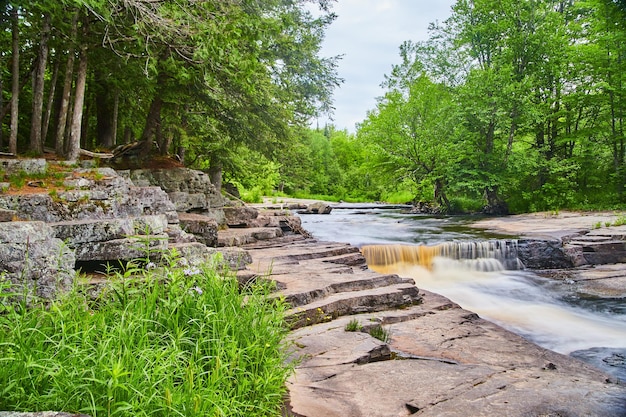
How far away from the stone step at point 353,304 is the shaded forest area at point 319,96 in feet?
15.9

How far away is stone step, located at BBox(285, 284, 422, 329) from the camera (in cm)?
522

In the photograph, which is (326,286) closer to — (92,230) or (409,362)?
(409,362)

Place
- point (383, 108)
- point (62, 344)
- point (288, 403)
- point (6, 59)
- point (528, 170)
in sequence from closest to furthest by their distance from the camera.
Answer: point (62, 344) < point (288, 403) < point (6, 59) < point (528, 170) < point (383, 108)

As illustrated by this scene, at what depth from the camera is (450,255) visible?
40.4 ft

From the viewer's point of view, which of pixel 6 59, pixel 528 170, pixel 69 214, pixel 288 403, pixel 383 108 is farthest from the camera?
pixel 383 108

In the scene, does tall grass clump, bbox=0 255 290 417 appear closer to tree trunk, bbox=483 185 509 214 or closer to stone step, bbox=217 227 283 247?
stone step, bbox=217 227 283 247

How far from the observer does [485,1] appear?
23797 mm

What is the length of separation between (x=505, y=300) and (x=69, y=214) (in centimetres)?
875

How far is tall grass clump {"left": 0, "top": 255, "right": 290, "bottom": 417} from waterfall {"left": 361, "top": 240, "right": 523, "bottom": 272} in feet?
28.7

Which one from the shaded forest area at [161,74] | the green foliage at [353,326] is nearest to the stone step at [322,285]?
the green foliage at [353,326]

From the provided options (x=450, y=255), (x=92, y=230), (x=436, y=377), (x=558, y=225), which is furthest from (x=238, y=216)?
(x=558, y=225)

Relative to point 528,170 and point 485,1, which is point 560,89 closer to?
point 528,170

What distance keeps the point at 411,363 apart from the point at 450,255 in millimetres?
8493

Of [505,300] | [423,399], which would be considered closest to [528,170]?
[505,300]
